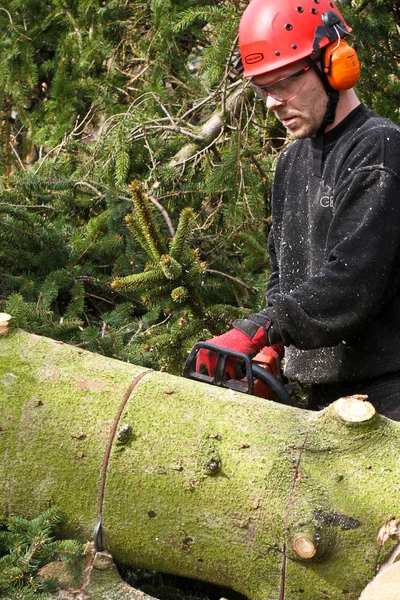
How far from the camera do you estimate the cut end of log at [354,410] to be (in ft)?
6.74

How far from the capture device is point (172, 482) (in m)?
2.11

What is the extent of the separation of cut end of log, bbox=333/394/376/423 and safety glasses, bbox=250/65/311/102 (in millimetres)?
1144

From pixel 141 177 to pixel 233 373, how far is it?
210 cm

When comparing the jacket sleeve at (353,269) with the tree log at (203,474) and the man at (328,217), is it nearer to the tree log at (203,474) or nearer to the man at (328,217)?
the man at (328,217)

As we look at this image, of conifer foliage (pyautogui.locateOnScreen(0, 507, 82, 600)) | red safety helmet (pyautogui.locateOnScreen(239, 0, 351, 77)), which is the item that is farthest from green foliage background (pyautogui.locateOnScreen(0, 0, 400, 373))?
conifer foliage (pyautogui.locateOnScreen(0, 507, 82, 600))

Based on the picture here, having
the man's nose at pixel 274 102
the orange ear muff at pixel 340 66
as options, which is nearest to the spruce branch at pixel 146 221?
the man's nose at pixel 274 102

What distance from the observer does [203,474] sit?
209 centimetres

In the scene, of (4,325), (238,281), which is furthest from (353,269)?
(238,281)

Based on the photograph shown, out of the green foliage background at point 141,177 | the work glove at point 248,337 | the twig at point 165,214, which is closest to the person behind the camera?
the work glove at point 248,337

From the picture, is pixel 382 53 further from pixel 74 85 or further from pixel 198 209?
pixel 74 85

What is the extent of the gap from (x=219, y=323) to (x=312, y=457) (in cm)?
130

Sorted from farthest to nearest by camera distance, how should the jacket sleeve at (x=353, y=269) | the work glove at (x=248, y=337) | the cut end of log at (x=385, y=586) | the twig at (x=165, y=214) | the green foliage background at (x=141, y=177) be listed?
the twig at (x=165, y=214) < the green foliage background at (x=141, y=177) < the work glove at (x=248, y=337) < the jacket sleeve at (x=353, y=269) < the cut end of log at (x=385, y=586)

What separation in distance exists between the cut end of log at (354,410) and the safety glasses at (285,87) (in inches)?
45.0

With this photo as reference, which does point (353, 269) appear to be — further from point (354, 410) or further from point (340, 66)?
point (340, 66)
